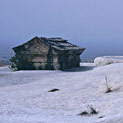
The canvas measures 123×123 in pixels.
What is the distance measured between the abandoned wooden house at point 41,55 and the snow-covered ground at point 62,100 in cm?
646

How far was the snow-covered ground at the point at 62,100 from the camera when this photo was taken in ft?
35.1

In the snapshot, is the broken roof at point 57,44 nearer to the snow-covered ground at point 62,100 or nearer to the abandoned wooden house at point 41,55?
the abandoned wooden house at point 41,55

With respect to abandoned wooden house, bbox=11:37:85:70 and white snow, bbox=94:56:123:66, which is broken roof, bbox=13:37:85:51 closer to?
abandoned wooden house, bbox=11:37:85:70

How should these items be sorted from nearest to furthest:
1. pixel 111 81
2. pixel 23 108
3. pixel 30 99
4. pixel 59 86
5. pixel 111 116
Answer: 1. pixel 111 116
2. pixel 23 108
3. pixel 30 99
4. pixel 111 81
5. pixel 59 86

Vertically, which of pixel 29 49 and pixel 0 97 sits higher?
pixel 29 49

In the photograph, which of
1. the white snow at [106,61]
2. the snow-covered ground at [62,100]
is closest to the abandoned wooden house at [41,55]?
the white snow at [106,61]

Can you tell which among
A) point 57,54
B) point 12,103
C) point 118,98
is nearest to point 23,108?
point 12,103

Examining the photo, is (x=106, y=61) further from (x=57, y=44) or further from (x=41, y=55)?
(x=41, y=55)

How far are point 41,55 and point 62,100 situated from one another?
1271cm

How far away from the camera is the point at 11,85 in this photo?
18516mm

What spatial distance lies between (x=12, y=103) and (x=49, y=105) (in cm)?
125

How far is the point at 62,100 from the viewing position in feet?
44.6

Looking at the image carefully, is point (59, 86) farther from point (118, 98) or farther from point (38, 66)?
point (38, 66)

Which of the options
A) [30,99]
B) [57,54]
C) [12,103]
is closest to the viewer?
[12,103]
